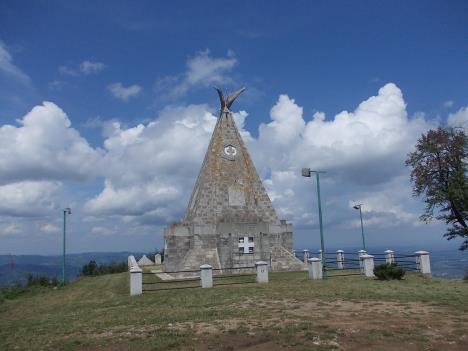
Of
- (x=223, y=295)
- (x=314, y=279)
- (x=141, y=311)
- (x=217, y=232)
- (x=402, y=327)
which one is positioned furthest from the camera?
(x=217, y=232)

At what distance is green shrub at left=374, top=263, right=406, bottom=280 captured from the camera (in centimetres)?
1889

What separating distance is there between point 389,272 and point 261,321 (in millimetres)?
10647

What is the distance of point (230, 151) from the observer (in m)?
28.2

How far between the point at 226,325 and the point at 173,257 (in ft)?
51.5

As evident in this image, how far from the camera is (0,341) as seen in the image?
10.4 m

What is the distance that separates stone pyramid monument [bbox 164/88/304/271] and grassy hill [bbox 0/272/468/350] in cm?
776

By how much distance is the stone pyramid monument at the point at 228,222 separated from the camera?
2497 centimetres

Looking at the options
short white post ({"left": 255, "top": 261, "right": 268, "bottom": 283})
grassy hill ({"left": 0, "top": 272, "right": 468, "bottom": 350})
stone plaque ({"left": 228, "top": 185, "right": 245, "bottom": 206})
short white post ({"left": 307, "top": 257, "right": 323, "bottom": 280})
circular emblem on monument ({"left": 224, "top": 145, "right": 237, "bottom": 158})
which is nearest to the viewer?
grassy hill ({"left": 0, "top": 272, "right": 468, "bottom": 350})

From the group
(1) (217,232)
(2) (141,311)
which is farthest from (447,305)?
(1) (217,232)

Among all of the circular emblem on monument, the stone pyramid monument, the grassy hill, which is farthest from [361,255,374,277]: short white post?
the circular emblem on monument

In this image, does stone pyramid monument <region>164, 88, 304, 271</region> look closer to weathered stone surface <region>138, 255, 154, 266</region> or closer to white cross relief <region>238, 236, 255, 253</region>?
white cross relief <region>238, 236, 255, 253</region>

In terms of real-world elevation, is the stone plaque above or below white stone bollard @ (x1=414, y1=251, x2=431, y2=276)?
above

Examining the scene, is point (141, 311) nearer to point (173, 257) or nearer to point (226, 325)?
point (226, 325)

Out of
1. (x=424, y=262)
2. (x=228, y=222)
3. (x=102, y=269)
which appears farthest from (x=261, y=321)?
(x=102, y=269)
